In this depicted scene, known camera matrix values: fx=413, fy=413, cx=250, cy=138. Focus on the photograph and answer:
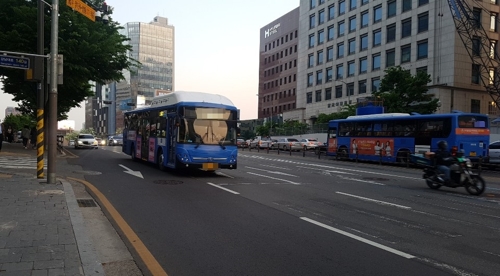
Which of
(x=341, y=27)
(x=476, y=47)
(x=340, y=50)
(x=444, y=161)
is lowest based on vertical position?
(x=444, y=161)

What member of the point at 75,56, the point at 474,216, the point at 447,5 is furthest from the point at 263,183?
the point at 447,5

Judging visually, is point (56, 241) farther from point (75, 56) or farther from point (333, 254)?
point (75, 56)

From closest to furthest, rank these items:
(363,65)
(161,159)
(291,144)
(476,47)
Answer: (161,159), (291,144), (476,47), (363,65)

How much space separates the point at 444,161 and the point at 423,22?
143ft

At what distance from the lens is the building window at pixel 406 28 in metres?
52.9

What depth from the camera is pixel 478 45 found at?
48.2 meters

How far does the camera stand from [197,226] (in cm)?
727

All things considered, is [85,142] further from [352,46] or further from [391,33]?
[352,46]

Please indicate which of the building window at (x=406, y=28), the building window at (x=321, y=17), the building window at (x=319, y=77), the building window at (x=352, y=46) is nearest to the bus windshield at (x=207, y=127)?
the building window at (x=406, y=28)

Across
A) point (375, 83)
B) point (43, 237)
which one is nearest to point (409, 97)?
point (375, 83)

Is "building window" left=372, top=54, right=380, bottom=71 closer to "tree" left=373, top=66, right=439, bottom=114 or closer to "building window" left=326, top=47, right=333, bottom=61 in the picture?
"building window" left=326, top=47, right=333, bottom=61

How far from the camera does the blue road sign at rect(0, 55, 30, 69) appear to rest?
11273 millimetres

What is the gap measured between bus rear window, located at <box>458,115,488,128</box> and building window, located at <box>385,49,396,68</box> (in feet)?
109

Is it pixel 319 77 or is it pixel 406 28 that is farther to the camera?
pixel 319 77
